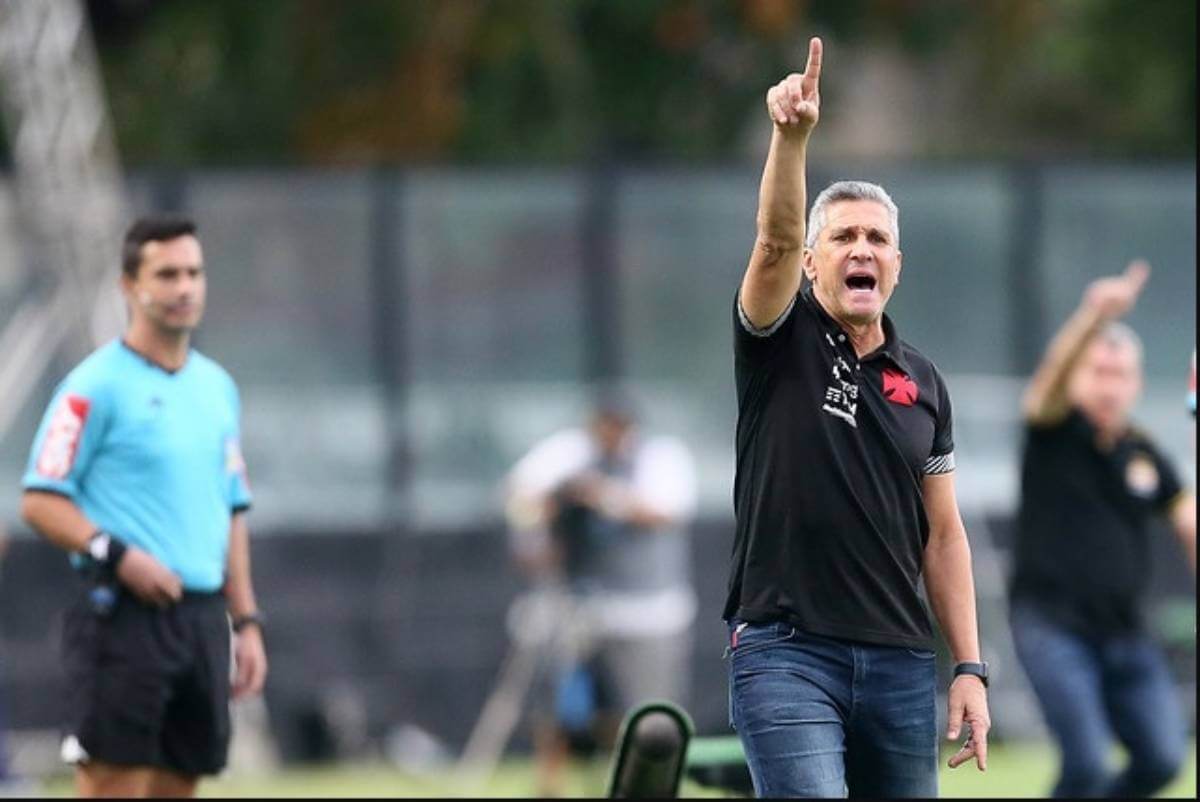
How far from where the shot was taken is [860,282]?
7266mm

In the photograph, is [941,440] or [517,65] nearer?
[941,440]

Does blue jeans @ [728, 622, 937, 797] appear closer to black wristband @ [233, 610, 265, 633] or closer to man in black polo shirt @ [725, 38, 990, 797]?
man in black polo shirt @ [725, 38, 990, 797]

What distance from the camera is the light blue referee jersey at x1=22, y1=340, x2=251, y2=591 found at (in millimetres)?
9414

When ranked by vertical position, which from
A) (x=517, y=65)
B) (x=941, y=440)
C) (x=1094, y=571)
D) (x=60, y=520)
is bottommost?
(x=1094, y=571)

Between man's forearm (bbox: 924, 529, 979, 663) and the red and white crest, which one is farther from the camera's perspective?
the red and white crest

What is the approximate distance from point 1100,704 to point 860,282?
4.67m

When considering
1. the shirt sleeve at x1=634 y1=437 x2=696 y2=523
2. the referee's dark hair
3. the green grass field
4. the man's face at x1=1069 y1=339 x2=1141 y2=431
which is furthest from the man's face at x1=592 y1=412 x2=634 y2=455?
the referee's dark hair

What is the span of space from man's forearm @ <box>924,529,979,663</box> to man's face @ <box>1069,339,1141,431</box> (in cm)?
373

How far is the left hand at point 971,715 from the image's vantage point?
739 cm

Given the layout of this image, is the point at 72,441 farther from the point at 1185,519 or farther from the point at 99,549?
the point at 1185,519

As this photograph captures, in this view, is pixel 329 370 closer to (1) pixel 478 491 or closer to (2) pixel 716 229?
(1) pixel 478 491

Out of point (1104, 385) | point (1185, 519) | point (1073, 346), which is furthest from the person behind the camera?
point (1185, 519)

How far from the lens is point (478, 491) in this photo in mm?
19688

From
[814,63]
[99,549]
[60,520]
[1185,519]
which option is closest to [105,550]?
[99,549]
